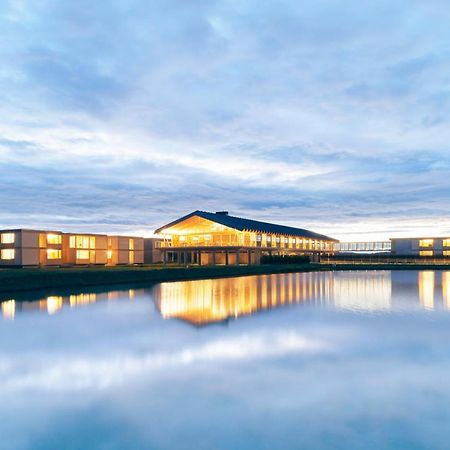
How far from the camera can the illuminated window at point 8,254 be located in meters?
39.0

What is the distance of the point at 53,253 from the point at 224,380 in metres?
38.7

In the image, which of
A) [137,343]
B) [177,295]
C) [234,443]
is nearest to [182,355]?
[137,343]

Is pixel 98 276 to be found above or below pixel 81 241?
below

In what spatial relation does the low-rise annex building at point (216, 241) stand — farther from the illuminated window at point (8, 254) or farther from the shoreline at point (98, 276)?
the illuminated window at point (8, 254)

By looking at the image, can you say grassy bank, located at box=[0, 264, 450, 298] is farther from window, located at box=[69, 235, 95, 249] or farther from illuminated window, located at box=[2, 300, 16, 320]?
window, located at box=[69, 235, 95, 249]

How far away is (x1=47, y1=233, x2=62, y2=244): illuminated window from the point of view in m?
42.0

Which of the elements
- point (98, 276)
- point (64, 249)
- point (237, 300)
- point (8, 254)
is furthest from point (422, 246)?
point (8, 254)

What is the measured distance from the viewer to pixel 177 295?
20172 mm

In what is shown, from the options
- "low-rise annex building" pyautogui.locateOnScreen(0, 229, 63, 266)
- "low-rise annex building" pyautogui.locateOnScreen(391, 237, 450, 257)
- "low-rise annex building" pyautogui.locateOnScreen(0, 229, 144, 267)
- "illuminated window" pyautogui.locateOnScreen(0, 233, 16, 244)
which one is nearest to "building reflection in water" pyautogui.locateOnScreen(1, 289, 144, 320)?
"low-rise annex building" pyautogui.locateOnScreen(0, 229, 63, 266)

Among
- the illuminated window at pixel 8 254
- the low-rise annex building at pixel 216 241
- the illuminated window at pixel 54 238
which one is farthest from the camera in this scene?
the low-rise annex building at pixel 216 241

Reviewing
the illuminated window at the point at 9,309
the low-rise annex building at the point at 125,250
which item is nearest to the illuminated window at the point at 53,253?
the low-rise annex building at the point at 125,250

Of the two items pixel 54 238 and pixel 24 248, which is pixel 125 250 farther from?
pixel 24 248

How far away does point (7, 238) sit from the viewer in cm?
3941

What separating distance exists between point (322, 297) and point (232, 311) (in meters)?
6.10
